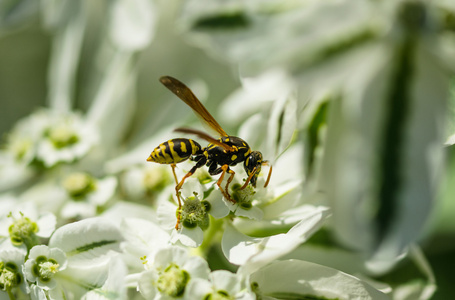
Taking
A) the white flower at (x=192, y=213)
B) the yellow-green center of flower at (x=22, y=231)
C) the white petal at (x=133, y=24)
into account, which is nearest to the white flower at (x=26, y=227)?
the yellow-green center of flower at (x=22, y=231)

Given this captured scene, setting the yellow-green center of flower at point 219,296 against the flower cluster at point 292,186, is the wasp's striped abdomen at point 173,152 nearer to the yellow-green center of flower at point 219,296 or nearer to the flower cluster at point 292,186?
the flower cluster at point 292,186

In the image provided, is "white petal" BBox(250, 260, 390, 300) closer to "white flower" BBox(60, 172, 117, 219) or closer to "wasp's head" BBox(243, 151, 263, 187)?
"wasp's head" BBox(243, 151, 263, 187)

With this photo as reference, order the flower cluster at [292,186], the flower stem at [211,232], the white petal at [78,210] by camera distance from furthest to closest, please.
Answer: the white petal at [78,210] → the flower stem at [211,232] → the flower cluster at [292,186]

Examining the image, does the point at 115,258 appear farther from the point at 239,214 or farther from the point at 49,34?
the point at 49,34

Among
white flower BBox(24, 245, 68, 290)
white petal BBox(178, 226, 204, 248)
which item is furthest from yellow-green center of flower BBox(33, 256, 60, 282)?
white petal BBox(178, 226, 204, 248)

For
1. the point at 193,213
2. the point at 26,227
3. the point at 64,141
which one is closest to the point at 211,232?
the point at 193,213

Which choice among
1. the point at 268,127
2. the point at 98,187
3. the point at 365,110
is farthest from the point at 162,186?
the point at 365,110

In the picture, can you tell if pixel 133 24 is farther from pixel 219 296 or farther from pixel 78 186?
pixel 219 296
